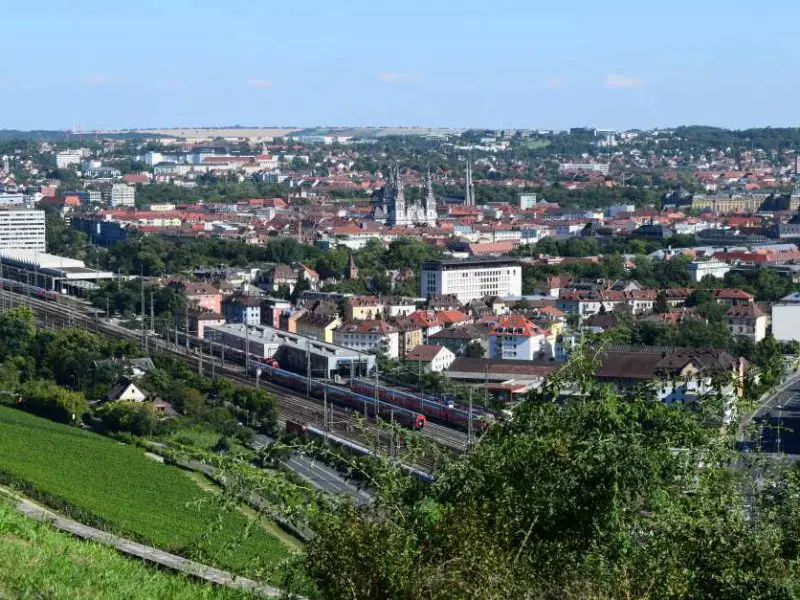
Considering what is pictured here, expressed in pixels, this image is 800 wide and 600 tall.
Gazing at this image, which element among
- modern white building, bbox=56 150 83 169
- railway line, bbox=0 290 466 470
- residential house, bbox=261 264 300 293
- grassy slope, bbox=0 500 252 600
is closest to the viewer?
grassy slope, bbox=0 500 252 600

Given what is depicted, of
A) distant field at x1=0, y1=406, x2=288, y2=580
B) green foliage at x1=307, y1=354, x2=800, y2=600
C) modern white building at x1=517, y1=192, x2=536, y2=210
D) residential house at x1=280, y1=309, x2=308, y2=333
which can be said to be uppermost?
green foliage at x1=307, y1=354, x2=800, y2=600

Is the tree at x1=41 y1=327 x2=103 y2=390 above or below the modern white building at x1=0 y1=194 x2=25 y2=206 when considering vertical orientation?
above

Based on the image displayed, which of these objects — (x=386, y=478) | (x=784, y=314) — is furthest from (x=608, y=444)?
(x=784, y=314)

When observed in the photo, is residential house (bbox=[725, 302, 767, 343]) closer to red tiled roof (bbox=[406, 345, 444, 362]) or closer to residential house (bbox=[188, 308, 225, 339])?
red tiled roof (bbox=[406, 345, 444, 362])

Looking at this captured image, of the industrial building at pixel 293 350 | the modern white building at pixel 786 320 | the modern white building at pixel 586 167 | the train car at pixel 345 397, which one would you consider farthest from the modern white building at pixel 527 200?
the train car at pixel 345 397

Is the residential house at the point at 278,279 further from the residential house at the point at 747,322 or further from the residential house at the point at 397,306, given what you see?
the residential house at the point at 747,322

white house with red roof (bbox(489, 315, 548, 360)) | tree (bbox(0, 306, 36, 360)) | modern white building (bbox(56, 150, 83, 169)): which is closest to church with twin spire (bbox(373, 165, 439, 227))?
white house with red roof (bbox(489, 315, 548, 360))

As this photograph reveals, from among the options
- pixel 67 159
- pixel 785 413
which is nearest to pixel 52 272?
pixel 785 413

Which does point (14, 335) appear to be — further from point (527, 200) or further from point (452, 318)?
point (527, 200)
